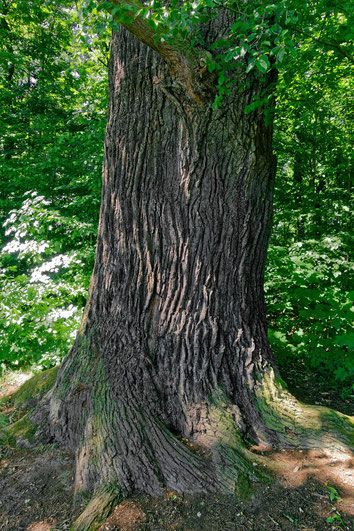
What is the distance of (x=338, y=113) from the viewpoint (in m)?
6.52

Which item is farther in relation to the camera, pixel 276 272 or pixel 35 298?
pixel 276 272

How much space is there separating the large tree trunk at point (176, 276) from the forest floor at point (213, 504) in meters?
0.25

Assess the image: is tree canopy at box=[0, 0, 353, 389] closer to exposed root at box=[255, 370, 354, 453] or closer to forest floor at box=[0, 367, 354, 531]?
exposed root at box=[255, 370, 354, 453]

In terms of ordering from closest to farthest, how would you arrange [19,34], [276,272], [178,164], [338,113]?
[178,164]
[276,272]
[338,113]
[19,34]

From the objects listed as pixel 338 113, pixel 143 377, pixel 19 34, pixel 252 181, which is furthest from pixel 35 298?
pixel 19 34

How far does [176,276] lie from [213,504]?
1.53 meters

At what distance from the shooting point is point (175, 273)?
8.43ft

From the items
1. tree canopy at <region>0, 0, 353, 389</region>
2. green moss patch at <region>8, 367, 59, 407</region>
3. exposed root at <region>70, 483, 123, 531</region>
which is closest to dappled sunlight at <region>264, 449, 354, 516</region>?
exposed root at <region>70, 483, 123, 531</region>

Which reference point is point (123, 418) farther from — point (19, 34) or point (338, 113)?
point (19, 34)

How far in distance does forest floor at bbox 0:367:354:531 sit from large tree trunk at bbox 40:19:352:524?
0.25 metres

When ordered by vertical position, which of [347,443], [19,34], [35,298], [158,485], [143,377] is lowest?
[158,485]

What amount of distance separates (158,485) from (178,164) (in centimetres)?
228

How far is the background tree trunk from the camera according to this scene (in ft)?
7.89

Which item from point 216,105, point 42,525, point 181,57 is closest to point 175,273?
point 216,105
